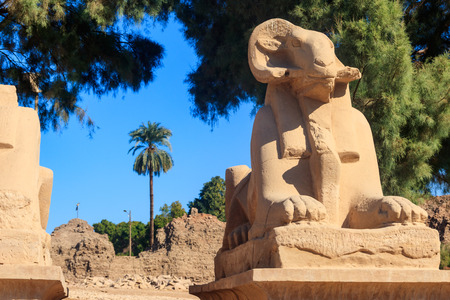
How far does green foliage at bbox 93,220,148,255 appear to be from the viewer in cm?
3614

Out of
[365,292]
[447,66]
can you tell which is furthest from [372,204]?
[447,66]

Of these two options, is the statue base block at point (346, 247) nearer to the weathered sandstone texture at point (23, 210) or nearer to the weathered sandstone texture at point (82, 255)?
the weathered sandstone texture at point (23, 210)

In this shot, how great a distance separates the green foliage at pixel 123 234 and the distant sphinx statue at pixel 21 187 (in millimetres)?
32450

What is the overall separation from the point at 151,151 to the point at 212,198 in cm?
730

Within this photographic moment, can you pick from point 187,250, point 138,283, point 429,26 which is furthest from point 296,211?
point 187,250

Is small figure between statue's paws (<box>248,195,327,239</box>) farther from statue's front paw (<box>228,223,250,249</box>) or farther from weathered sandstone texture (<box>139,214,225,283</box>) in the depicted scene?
weathered sandstone texture (<box>139,214,225,283</box>)

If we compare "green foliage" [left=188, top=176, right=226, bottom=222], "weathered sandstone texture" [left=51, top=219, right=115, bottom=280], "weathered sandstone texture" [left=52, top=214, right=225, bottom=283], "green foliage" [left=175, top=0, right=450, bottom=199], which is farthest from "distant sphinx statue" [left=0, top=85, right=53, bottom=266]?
"green foliage" [left=188, top=176, right=226, bottom=222]

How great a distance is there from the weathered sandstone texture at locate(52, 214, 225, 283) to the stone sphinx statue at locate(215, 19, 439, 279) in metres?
16.4

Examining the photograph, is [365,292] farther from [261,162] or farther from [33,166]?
[33,166]

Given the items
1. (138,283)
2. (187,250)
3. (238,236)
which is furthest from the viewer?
(187,250)

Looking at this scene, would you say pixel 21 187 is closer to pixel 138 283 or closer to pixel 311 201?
pixel 311 201

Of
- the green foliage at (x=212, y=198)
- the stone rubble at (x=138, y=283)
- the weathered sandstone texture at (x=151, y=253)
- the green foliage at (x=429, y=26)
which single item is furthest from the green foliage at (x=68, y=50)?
the green foliage at (x=212, y=198)

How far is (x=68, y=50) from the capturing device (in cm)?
967

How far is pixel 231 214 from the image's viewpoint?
12.9 feet
